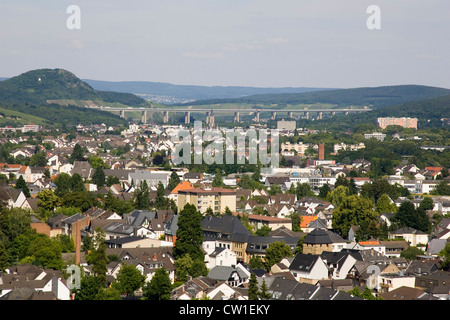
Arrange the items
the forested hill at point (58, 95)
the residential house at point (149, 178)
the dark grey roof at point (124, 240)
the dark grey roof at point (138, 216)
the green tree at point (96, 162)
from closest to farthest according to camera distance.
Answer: the dark grey roof at point (124, 240), the dark grey roof at point (138, 216), the residential house at point (149, 178), the green tree at point (96, 162), the forested hill at point (58, 95)

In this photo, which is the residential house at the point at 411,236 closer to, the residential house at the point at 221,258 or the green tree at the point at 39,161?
the residential house at the point at 221,258

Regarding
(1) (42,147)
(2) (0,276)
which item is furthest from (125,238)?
(1) (42,147)

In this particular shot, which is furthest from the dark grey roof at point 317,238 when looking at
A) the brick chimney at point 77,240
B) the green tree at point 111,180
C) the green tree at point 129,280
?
the green tree at point 111,180

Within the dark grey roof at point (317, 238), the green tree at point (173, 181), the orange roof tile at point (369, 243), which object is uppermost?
the dark grey roof at point (317, 238)

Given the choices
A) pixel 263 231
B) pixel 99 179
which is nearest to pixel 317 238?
pixel 263 231

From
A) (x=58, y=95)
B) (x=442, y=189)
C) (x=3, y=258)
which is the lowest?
(x=442, y=189)

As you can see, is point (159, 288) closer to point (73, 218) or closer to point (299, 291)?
point (299, 291)
